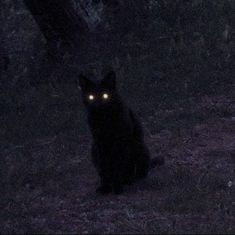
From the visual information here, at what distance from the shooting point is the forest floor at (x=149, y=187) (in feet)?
26.7

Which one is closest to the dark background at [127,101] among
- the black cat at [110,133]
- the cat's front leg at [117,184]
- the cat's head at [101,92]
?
the cat's front leg at [117,184]

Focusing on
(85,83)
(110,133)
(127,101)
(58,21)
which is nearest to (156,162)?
(110,133)

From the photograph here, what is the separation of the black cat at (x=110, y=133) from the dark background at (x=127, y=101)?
0.34 meters

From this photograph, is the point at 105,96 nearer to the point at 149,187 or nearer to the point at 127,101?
the point at 149,187

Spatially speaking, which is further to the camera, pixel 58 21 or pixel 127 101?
pixel 58 21

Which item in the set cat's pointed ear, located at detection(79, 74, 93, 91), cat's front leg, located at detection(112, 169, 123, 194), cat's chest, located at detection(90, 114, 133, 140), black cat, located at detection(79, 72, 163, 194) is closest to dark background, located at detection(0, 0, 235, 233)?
cat's front leg, located at detection(112, 169, 123, 194)

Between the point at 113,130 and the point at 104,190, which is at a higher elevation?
the point at 113,130

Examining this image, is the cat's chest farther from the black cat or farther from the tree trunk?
the tree trunk

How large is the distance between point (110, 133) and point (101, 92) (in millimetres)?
612

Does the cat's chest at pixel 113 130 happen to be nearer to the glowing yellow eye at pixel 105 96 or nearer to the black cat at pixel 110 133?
the black cat at pixel 110 133

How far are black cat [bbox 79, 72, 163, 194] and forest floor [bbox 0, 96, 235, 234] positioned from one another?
11.6 inches

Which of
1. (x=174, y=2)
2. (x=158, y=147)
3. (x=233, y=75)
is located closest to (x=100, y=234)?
(x=158, y=147)

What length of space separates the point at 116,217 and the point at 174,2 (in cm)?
1129

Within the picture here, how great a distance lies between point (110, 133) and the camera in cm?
951
